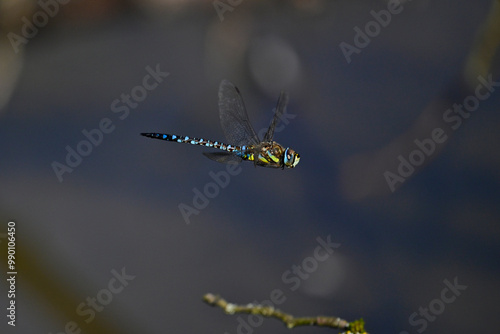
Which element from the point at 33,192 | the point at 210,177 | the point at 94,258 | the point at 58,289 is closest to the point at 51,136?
the point at 33,192

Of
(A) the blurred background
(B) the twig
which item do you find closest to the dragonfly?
(A) the blurred background

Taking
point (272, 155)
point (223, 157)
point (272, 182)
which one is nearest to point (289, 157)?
point (272, 155)

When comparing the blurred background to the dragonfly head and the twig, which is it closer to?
the dragonfly head

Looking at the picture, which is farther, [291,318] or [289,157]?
[289,157]

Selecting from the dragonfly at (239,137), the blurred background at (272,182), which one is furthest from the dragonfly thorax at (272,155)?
the blurred background at (272,182)

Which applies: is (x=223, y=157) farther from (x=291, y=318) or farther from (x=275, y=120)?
(x=291, y=318)

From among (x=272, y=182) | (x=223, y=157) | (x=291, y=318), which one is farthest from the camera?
(x=272, y=182)
